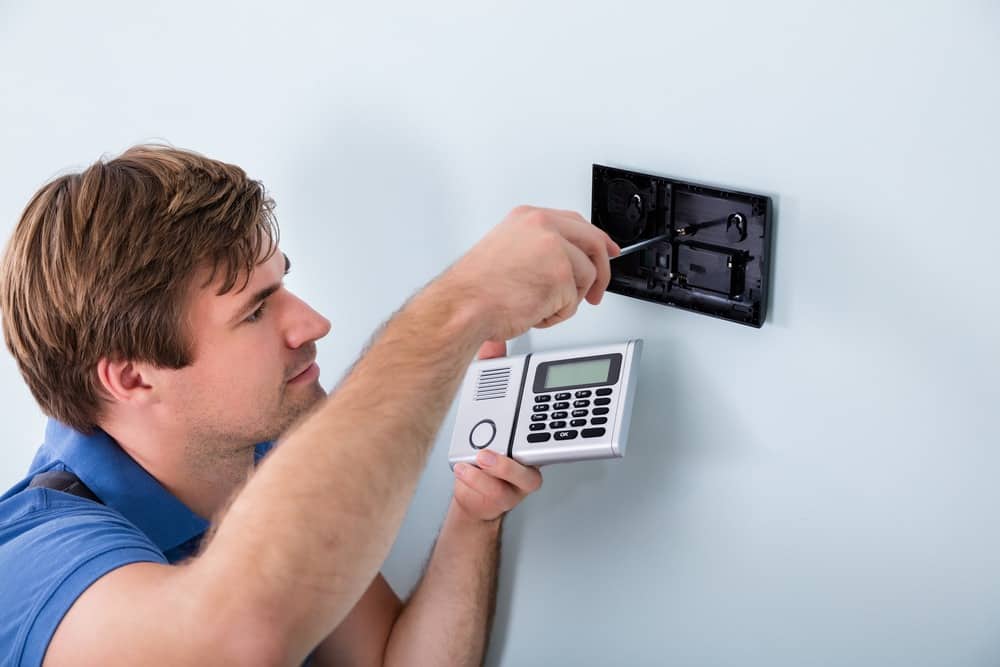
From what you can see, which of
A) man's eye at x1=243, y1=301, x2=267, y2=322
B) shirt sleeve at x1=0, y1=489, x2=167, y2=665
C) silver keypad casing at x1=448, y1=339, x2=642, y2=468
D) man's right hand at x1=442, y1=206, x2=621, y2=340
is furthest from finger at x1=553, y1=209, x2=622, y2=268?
shirt sleeve at x1=0, y1=489, x2=167, y2=665

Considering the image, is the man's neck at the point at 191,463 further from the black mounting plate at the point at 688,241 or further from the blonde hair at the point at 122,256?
the black mounting plate at the point at 688,241

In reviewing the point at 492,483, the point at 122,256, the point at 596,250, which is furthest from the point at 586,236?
the point at 122,256

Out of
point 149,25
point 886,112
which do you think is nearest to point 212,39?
point 149,25

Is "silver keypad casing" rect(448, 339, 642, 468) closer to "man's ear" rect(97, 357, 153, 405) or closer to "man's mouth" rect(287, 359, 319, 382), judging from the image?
"man's mouth" rect(287, 359, 319, 382)

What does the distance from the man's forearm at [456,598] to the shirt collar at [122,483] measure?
0.83 feet

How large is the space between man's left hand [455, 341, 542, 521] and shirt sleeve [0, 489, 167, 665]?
0.29 metres

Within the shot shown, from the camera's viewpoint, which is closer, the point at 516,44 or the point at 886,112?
the point at 886,112

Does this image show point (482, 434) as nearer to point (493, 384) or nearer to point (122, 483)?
point (493, 384)

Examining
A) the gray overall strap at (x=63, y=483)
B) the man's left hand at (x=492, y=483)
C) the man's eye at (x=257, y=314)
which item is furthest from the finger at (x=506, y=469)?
the gray overall strap at (x=63, y=483)

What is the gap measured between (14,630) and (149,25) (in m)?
0.71

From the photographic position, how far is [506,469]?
989 mm

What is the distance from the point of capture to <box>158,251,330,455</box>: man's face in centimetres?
101

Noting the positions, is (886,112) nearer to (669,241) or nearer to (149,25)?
(669,241)

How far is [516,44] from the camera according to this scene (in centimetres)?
96
